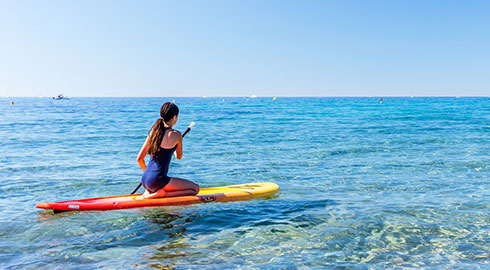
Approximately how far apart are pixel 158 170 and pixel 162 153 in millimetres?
326

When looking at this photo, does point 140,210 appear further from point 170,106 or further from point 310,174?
point 310,174

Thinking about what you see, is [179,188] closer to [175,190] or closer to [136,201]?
[175,190]

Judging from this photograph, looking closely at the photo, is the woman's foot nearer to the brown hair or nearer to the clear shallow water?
the clear shallow water

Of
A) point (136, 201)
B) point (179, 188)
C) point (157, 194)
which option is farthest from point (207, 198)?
point (136, 201)

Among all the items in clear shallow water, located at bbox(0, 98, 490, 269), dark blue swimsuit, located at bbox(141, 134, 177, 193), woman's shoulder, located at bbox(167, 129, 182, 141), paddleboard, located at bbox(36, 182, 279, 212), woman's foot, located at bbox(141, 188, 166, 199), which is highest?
woman's shoulder, located at bbox(167, 129, 182, 141)

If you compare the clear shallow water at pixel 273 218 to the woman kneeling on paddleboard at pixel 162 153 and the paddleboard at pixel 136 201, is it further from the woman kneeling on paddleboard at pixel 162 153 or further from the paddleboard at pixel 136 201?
the woman kneeling on paddleboard at pixel 162 153

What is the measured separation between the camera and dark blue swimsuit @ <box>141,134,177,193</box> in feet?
20.7

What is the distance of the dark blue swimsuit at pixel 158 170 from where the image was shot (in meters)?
6.30

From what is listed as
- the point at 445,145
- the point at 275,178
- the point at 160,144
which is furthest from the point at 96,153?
the point at 445,145

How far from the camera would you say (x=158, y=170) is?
6.40m

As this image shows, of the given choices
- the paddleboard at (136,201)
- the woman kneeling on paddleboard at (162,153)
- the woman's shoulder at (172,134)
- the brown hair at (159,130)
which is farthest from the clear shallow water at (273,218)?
the woman's shoulder at (172,134)

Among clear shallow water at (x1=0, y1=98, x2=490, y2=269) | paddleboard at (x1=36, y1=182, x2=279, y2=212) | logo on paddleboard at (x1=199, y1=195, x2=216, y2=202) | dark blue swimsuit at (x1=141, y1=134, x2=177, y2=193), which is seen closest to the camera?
clear shallow water at (x1=0, y1=98, x2=490, y2=269)

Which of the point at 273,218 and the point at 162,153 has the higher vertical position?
the point at 162,153

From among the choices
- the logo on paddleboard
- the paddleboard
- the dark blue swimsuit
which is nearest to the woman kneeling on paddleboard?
the dark blue swimsuit
